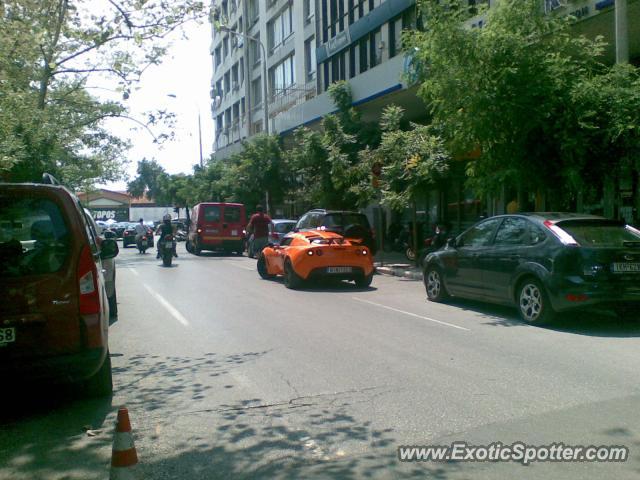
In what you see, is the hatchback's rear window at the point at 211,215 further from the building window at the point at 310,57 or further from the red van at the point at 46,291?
the red van at the point at 46,291

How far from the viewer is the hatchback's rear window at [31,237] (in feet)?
16.7

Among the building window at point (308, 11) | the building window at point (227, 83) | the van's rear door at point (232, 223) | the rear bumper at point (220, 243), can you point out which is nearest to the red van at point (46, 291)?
the rear bumper at point (220, 243)

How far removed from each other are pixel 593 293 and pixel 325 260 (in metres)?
6.38

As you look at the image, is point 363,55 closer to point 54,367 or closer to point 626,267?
point 626,267

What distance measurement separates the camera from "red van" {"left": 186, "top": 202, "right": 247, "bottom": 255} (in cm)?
2681

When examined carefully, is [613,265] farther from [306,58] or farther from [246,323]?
[306,58]

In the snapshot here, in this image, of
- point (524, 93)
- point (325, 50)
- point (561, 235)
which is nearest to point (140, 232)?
point (325, 50)

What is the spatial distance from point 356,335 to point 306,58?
28897 mm

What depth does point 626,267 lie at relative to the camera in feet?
28.3

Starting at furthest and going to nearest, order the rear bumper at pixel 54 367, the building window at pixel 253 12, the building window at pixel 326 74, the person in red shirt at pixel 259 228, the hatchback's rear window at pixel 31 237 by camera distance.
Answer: the building window at pixel 253 12 < the building window at pixel 326 74 < the person in red shirt at pixel 259 228 < the hatchback's rear window at pixel 31 237 < the rear bumper at pixel 54 367

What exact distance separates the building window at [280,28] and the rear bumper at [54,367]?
3479 centimetres

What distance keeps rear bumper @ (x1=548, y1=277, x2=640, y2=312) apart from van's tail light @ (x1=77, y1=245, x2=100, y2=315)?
239 inches

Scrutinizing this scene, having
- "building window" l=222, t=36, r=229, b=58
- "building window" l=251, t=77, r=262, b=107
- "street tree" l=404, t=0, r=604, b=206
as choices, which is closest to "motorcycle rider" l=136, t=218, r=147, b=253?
"street tree" l=404, t=0, r=604, b=206

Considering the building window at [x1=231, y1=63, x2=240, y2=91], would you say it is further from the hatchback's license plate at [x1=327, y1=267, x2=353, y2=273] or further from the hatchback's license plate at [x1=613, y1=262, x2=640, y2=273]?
the hatchback's license plate at [x1=613, y1=262, x2=640, y2=273]
